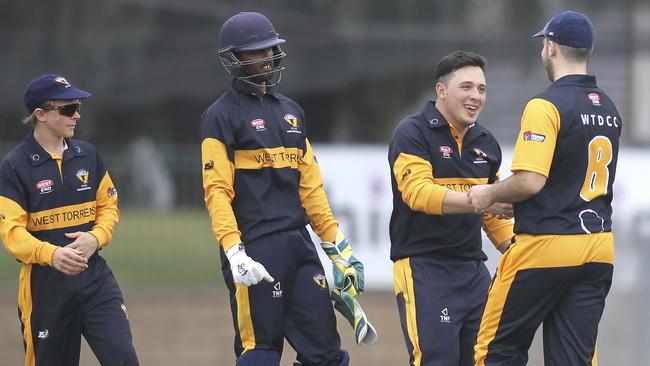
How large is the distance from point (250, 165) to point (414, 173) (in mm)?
848

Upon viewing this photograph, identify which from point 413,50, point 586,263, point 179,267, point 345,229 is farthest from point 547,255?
point 413,50

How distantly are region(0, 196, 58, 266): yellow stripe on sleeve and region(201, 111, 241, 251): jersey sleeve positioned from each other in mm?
982

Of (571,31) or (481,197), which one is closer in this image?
(571,31)

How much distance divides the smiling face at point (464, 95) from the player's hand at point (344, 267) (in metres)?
0.89

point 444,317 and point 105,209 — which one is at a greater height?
point 105,209

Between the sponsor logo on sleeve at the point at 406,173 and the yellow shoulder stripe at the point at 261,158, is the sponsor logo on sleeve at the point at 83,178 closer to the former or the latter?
the yellow shoulder stripe at the point at 261,158

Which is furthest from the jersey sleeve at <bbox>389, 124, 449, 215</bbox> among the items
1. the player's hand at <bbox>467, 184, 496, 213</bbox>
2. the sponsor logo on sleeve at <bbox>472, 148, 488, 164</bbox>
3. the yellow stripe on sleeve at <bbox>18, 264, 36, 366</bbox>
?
Answer: the yellow stripe on sleeve at <bbox>18, 264, 36, 366</bbox>

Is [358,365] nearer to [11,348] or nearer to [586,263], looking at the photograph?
[11,348]

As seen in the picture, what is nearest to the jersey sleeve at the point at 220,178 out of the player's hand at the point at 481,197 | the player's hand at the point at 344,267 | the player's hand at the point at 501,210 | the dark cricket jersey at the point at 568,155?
the player's hand at the point at 344,267

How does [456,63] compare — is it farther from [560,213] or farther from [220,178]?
[220,178]

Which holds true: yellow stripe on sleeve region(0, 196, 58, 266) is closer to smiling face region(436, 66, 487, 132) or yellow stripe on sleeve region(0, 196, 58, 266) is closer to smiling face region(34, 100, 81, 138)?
smiling face region(34, 100, 81, 138)

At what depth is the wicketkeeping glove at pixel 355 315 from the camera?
6723 millimetres

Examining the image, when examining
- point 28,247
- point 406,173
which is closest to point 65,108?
point 28,247

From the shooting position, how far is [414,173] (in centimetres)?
668
